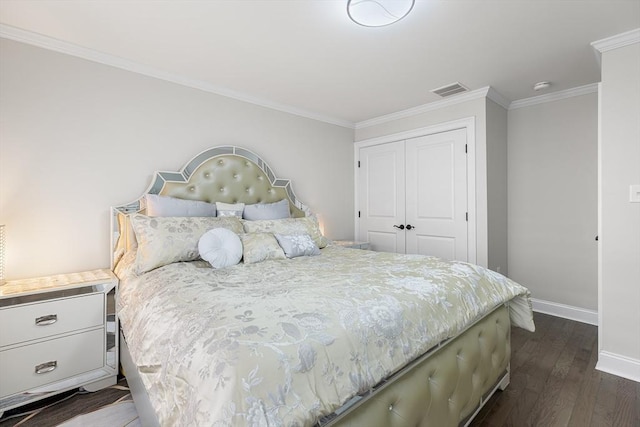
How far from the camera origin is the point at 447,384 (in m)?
1.41

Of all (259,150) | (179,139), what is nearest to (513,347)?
(259,150)

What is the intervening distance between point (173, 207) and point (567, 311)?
3978 millimetres

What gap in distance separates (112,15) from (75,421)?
235 centimetres

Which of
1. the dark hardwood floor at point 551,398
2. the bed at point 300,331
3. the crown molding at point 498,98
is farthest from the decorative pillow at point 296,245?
the crown molding at point 498,98

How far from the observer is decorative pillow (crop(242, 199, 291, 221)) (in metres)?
2.77

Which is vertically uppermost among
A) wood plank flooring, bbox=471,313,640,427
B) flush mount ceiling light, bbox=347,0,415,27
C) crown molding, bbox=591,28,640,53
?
crown molding, bbox=591,28,640,53

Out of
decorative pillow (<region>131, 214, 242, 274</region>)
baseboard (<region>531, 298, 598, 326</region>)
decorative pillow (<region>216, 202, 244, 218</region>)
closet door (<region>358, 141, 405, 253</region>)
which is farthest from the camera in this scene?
closet door (<region>358, 141, 405, 253</region>)

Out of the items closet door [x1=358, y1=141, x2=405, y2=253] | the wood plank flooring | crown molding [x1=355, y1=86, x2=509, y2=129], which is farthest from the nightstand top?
crown molding [x1=355, y1=86, x2=509, y2=129]

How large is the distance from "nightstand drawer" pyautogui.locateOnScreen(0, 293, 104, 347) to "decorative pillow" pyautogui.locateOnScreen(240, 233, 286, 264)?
0.94 meters

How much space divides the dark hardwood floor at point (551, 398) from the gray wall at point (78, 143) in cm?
95

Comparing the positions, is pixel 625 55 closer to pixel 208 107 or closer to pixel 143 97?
pixel 208 107

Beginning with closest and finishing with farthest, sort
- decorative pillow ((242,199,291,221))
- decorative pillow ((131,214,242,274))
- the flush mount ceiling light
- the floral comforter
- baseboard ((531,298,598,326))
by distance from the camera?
the floral comforter → the flush mount ceiling light → decorative pillow ((131,214,242,274)) → decorative pillow ((242,199,291,221)) → baseboard ((531,298,598,326))

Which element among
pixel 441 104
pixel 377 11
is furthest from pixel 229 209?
pixel 441 104

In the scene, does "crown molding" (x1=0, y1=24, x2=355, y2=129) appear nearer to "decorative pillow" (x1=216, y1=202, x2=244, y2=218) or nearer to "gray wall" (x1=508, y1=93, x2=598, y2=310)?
"decorative pillow" (x1=216, y1=202, x2=244, y2=218)
